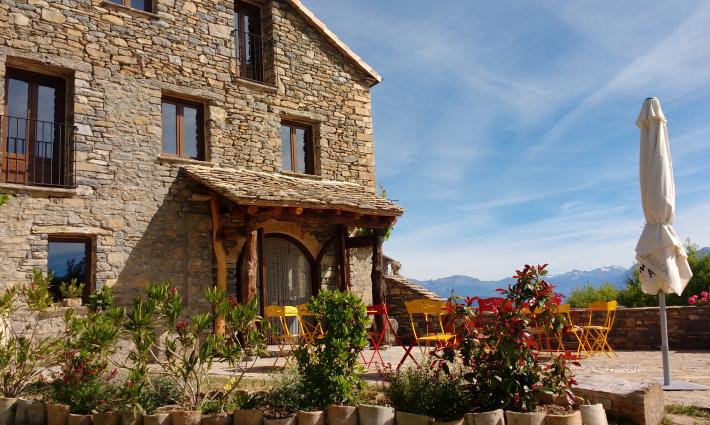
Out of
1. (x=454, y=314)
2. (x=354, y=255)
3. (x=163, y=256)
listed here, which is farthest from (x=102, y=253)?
(x=454, y=314)

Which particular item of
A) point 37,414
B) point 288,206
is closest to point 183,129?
point 288,206

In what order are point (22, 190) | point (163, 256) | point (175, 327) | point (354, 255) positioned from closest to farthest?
1. point (175, 327)
2. point (22, 190)
3. point (163, 256)
4. point (354, 255)

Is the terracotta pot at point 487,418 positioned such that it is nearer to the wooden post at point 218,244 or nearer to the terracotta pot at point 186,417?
the terracotta pot at point 186,417

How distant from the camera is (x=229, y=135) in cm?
1123

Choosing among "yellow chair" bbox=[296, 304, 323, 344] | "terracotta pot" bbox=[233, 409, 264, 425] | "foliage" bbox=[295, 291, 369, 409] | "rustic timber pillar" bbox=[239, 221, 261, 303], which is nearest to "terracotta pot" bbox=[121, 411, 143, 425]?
"terracotta pot" bbox=[233, 409, 264, 425]

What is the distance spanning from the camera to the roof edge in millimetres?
12594

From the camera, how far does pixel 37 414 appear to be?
525cm

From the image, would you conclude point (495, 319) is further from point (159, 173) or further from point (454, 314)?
point (159, 173)

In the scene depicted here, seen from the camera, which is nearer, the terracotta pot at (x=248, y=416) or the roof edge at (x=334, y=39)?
the terracotta pot at (x=248, y=416)

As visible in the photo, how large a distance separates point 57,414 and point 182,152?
20.8 ft

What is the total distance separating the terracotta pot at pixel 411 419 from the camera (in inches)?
172

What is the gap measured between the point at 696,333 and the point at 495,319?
7654 millimetres

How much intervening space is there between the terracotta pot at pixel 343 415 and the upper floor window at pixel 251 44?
8.75 meters

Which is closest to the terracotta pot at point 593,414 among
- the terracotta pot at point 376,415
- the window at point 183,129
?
the terracotta pot at point 376,415
